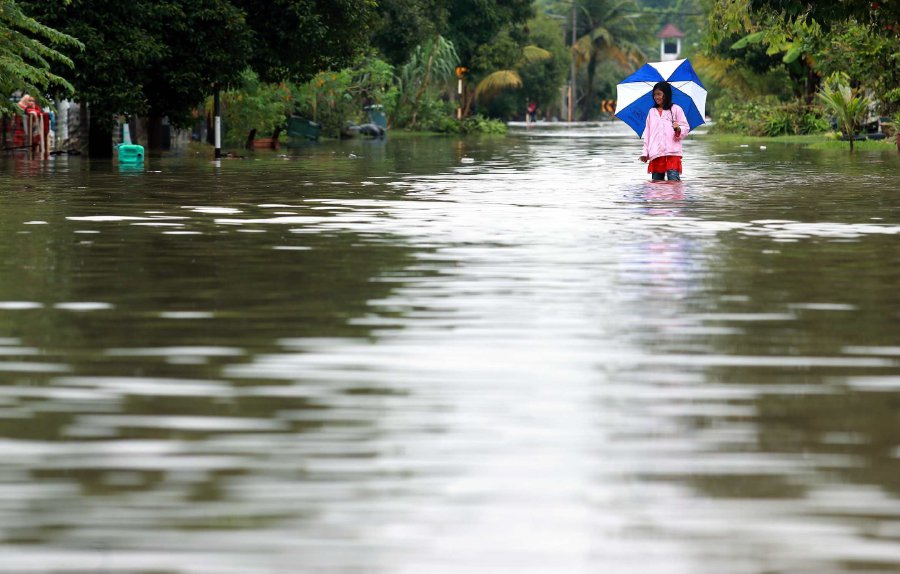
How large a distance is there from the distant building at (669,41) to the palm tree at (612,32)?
61646 millimetres

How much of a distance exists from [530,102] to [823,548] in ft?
355

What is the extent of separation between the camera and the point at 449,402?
7.03 m

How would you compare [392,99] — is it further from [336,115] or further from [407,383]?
[407,383]

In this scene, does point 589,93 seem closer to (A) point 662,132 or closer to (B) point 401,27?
(B) point 401,27

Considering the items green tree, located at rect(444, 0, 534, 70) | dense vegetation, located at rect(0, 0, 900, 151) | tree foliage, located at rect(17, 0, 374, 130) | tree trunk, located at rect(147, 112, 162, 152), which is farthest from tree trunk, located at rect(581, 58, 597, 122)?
tree foliage, located at rect(17, 0, 374, 130)

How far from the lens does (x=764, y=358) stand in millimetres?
8297

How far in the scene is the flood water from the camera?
4926 millimetres

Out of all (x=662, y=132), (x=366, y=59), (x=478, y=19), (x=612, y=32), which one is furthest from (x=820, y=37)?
(x=612, y=32)

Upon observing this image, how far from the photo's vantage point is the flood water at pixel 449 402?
4.93 m

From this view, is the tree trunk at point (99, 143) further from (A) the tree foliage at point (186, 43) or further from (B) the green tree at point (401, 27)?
(B) the green tree at point (401, 27)

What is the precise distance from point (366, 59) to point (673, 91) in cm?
4109

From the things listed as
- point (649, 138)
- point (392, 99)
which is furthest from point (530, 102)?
point (649, 138)

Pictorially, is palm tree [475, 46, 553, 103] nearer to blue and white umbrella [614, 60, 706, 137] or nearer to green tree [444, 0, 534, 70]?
green tree [444, 0, 534, 70]

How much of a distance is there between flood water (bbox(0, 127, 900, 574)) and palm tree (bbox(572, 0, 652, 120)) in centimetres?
10268
